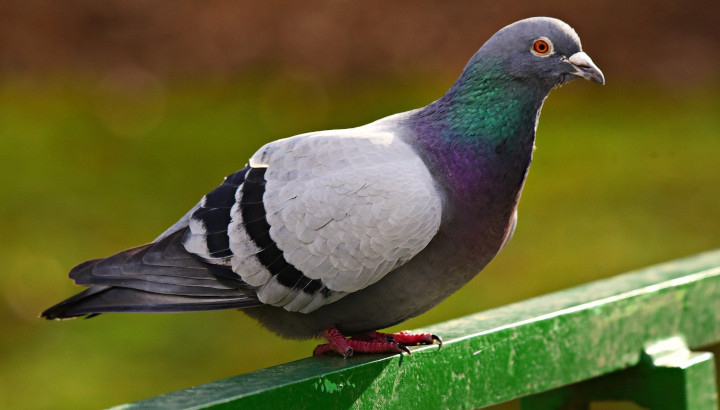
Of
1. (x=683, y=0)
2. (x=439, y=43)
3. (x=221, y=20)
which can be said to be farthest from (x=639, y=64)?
(x=221, y=20)

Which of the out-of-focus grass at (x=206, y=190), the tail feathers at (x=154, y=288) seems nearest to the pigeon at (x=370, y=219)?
the tail feathers at (x=154, y=288)

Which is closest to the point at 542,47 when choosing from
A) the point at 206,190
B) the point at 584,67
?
the point at 584,67

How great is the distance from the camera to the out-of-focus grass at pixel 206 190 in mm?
5453

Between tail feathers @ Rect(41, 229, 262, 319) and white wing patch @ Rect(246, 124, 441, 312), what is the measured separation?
0.21 ft

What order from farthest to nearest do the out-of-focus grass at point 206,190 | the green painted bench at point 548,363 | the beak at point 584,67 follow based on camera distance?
1. the out-of-focus grass at point 206,190
2. the beak at point 584,67
3. the green painted bench at point 548,363

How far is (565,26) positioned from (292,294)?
3.21ft

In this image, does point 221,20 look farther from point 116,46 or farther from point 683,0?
point 683,0

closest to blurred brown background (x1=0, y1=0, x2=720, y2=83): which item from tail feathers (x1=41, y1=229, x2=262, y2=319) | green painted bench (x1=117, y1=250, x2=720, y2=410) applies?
green painted bench (x1=117, y1=250, x2=720, y2=410)

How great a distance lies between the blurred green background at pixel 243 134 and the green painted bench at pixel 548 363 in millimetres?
2361

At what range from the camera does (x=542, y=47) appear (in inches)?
100

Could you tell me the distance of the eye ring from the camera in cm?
254

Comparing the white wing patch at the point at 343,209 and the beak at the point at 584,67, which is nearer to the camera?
the white wing patch at the point at 343,209

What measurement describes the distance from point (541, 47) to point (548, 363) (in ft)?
2.82

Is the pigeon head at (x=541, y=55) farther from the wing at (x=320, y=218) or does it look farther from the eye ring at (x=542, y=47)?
the wing at (x=320, y=218)
